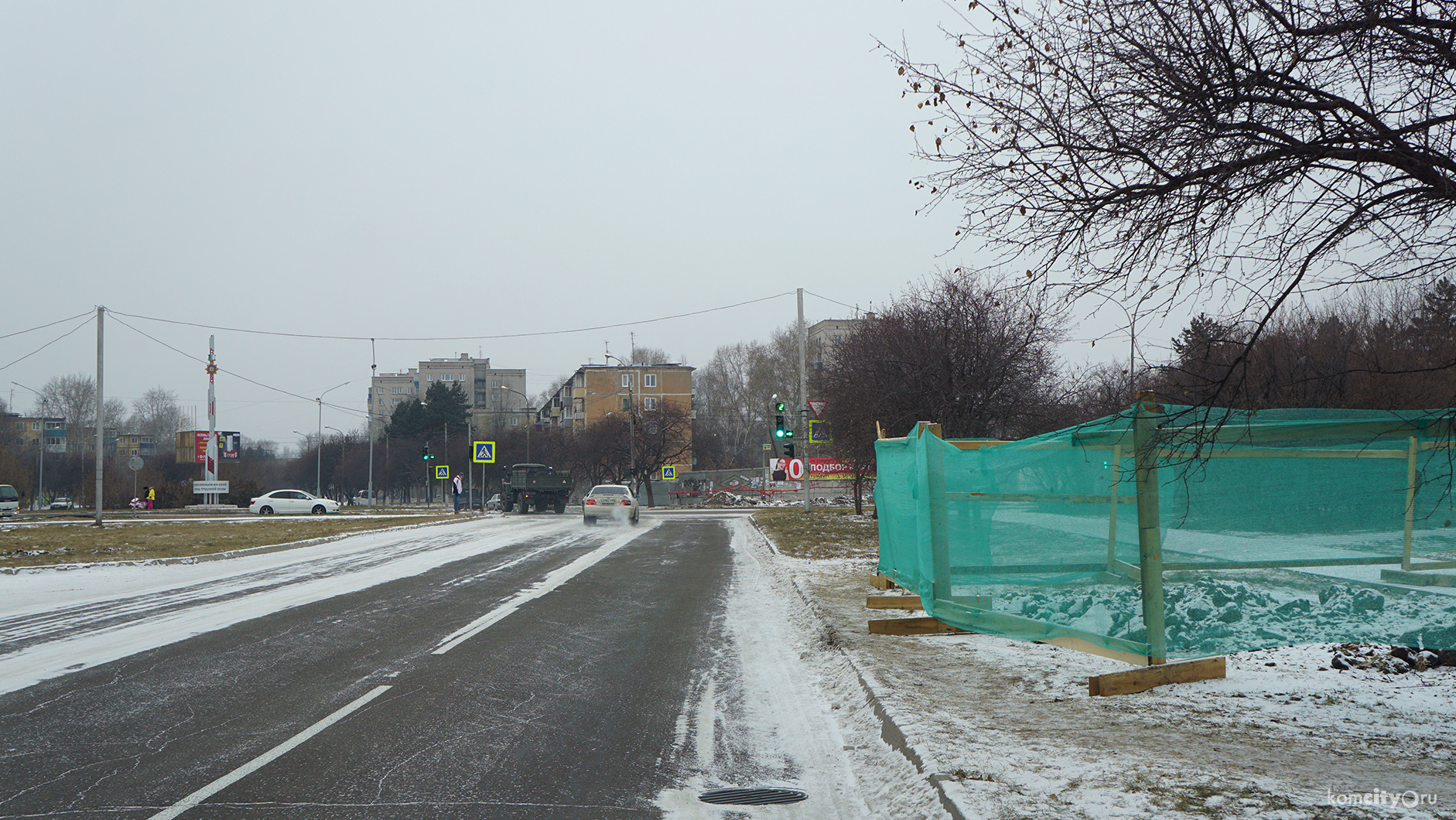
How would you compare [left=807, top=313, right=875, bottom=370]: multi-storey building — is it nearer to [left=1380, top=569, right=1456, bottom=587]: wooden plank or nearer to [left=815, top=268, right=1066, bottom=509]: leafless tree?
[left=815, top=268, right=1066, bottom=509]: leafless tree

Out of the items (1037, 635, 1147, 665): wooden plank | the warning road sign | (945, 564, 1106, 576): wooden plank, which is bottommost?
(1037, 635, 1147, 665): wooden plank

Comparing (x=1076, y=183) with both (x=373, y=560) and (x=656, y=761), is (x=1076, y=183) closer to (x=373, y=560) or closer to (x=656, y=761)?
(x=656, y=761)

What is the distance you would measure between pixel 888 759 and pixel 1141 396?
2.99 metres

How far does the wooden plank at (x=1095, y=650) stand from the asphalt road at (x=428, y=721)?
197 centimetres

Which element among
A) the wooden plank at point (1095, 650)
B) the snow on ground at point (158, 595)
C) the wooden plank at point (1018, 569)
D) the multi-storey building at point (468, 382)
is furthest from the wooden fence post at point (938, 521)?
the multi-storey building at point (468, 382)

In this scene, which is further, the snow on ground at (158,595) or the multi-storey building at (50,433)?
the multi-storey building at (50,433)

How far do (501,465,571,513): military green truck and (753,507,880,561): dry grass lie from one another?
1329 cm

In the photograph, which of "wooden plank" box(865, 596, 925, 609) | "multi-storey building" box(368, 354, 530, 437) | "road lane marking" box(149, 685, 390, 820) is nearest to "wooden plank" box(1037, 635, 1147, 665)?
"wooden plank" box(865, 596, 925, 609)

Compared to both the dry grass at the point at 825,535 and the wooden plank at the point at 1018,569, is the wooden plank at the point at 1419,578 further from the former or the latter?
the dry grass at the point at 825,535

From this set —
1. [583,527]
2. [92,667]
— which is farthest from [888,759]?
[583,527]

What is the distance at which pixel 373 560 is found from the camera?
19.6 m

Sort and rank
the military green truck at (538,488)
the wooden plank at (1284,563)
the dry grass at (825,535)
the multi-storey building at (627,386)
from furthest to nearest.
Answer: the multi-storey building at (627,386), the military green truck at (538,488), the dry grass at (825,535), the wooden plank at (1284,563)

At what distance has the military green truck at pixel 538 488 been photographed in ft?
157

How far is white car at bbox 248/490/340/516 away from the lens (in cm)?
5272
